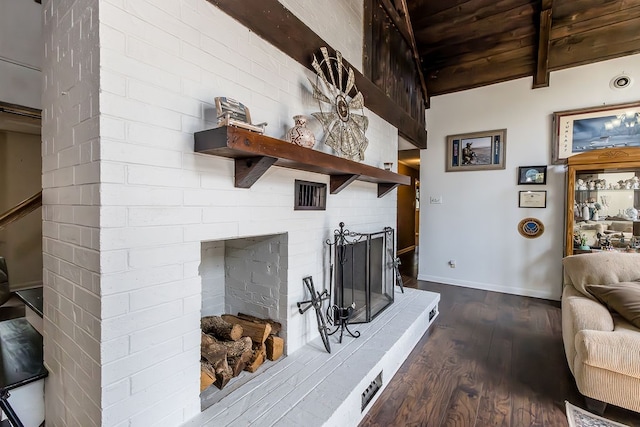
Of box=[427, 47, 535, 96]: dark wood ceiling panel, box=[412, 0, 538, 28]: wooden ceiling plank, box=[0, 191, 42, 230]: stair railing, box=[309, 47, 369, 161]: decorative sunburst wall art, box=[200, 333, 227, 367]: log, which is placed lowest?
box=[200, 333, 227, 367]: log

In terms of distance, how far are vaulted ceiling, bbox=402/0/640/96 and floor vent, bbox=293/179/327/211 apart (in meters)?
2.44

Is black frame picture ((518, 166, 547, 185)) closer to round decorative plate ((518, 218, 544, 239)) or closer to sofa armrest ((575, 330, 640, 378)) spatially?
round decorative plate ((518, 218, 544, 239))

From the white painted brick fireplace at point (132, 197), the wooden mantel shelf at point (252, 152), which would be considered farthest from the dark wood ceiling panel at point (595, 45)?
the white painted brick fireplace at point (132, 197)

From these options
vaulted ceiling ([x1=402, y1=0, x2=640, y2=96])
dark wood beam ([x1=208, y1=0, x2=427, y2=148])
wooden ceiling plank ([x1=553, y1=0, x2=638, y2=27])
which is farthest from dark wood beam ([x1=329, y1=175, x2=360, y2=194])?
wooden ceiling plank ([x1=553, y1=0, x2=638, y2=27])

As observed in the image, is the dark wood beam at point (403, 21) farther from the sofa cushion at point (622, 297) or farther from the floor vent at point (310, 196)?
the sofa cushion at point (622, 297)

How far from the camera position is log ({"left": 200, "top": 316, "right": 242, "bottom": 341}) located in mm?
1760

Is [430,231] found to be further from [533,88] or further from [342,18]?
[342,18]

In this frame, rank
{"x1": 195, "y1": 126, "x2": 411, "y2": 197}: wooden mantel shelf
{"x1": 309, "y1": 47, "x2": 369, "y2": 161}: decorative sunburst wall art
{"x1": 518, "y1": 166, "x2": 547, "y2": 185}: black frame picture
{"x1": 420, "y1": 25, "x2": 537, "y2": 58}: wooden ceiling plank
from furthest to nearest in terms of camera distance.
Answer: {"x1": 518, "y1": 166, "x2": 547, "y2": 185}: black frame picture < {"x1": 420, "y1": 25, "x2": 537, "y2": 58}: wooden ceiling plank < {"x1": 309, "y1": 47, "x2": 369, "y2": 161}: decorative sunburst wall art < {"x1": 195, "y1": 126, "x2": 411, "y2": 197}: wooden mantel shelf

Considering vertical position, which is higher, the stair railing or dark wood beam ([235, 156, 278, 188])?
dark wood beam ([235, 156, 278, 188])

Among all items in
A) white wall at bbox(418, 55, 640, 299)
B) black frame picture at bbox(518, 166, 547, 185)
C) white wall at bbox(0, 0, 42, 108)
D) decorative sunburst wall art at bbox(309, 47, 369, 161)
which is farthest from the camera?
black frame picture at bbox(518, 166, 547, 185)

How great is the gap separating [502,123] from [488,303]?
7.79 feet

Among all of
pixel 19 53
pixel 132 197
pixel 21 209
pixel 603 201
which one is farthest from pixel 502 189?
pixel 19 53

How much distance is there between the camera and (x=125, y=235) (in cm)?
106

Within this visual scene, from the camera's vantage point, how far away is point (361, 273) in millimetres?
2473
